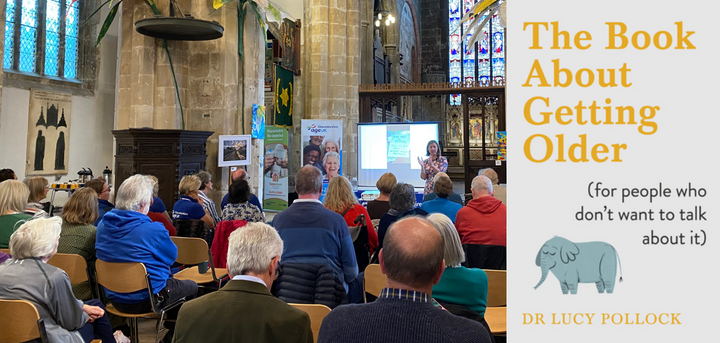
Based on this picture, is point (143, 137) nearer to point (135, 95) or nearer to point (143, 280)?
point (135, 95)

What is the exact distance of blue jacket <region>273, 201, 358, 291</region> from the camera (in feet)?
9.33

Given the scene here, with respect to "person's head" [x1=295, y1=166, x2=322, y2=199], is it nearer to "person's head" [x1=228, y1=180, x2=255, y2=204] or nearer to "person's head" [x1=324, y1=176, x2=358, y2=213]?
"person's head" [x1=324, y1=176, x2=358, y2=213]

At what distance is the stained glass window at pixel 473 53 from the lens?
22.4m

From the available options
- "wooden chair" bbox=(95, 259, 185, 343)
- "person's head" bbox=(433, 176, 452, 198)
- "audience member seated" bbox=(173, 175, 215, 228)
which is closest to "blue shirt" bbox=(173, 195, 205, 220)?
"audience member seated" bbox=(173, 175, 215, 228)

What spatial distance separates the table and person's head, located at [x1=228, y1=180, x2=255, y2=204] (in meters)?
2.17

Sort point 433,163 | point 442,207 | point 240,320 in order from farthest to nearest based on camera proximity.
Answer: point 433,163 < point 442,207 < point 240,320

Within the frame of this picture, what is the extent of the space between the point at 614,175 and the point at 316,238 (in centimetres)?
195

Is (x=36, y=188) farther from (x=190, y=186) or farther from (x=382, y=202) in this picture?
(x=382, y=202)

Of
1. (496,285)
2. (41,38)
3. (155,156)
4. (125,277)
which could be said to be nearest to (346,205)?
(496,285)

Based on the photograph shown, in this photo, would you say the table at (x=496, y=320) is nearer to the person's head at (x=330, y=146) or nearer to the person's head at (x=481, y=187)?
the person's head at (x=481, y=187)

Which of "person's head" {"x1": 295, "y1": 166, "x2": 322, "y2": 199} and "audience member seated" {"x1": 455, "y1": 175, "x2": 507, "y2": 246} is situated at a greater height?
"person's head" {"x1": 295, "y1": 166, "x2": 322, "y2": 199}

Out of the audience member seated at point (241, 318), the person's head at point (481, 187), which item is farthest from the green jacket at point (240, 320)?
the person's head at point (481, 187)

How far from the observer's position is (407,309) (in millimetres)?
1391

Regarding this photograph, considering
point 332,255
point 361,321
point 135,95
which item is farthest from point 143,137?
point 361,321
